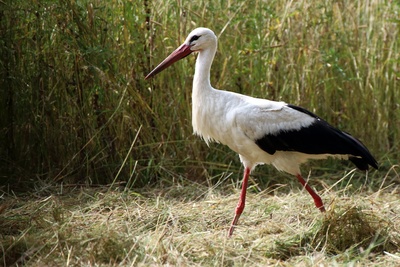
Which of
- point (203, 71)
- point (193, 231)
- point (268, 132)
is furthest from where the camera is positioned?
point (203, 71)

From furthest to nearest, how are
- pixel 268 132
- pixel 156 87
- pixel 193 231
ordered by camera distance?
pixel 156 87 < pixel 268 132 < pixel 193 231

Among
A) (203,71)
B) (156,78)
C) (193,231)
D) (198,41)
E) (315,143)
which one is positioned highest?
(198,41)

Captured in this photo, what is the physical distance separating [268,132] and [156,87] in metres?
1.63

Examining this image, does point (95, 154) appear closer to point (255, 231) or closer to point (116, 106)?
point (116, 106)

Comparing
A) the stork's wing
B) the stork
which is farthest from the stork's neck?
the stork's wing

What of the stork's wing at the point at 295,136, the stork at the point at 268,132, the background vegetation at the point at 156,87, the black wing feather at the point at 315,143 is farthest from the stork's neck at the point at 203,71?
the background vegetation at the point at 156,87

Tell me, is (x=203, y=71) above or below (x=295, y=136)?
above

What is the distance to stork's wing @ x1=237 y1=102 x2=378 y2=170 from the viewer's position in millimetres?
5129

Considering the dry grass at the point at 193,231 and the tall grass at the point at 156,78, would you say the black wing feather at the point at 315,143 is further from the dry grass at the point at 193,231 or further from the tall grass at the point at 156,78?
the tall grass at the point at 156,78

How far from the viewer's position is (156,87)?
649 cm

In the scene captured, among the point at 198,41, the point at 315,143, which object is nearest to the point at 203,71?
the point at 198,41

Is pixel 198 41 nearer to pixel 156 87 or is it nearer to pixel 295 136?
pixel 295 136

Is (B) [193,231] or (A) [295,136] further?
(A) [295,136]

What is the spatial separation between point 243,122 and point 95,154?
168 centimetres
